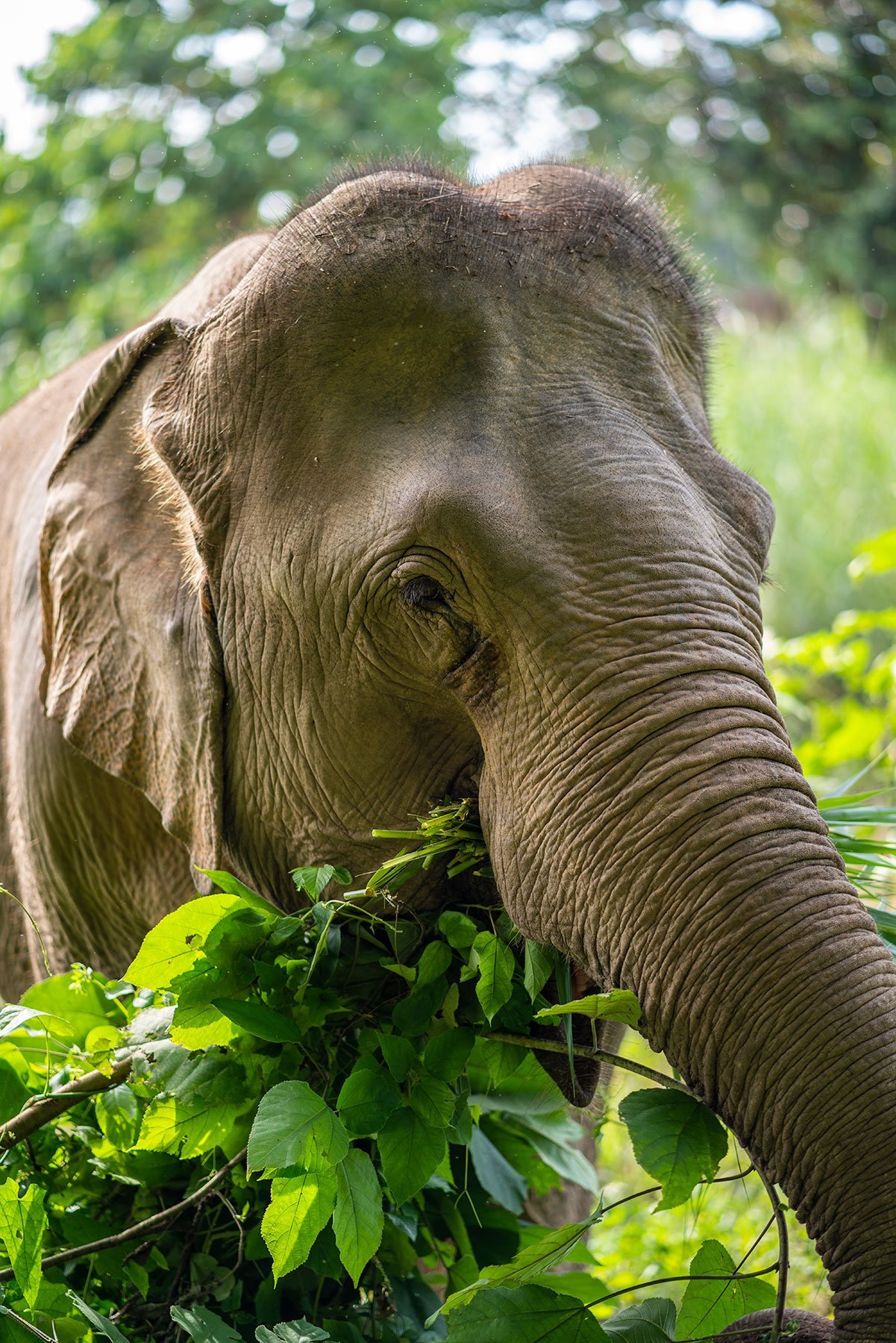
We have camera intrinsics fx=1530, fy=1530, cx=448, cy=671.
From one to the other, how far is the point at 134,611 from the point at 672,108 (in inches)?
700

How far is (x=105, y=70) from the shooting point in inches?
582

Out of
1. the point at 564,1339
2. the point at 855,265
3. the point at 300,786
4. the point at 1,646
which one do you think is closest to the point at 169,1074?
the point at 300,786

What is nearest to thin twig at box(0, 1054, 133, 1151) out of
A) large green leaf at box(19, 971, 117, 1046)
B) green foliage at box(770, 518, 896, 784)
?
large green leaf at box(19, 971, 117, 1046)

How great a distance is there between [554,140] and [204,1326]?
10006mm

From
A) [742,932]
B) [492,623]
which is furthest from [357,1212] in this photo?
[492,623]

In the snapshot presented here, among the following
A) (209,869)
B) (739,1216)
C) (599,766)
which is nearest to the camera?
(599,766)

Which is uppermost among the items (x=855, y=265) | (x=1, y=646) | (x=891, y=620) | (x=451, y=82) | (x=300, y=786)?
(x=300, y=786)

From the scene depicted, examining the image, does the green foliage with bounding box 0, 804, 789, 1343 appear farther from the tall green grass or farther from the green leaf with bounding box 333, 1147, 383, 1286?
the tall green grass

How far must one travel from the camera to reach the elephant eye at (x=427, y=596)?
220cm

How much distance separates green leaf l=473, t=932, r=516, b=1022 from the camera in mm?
2143

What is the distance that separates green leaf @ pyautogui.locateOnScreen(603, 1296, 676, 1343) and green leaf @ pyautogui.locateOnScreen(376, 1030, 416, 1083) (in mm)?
440

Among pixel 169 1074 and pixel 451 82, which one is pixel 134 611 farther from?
pixel 451 82

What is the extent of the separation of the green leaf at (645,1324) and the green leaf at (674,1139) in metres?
0.18

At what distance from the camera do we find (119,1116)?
2.30 meters
